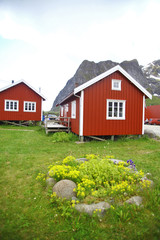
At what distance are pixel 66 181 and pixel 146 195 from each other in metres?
1.79

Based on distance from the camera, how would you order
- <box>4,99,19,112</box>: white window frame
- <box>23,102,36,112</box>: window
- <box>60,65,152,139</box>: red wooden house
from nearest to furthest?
<box>60,65,152,139</box>: red wooden house
<box>4,99,19,112</box>: white window frame
<box>23,102,36,112</box>: window

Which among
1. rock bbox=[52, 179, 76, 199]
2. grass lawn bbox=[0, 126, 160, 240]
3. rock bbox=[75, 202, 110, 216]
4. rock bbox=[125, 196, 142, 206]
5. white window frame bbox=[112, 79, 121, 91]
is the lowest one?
grass lawn bbox=[0, 126, 160, 240]

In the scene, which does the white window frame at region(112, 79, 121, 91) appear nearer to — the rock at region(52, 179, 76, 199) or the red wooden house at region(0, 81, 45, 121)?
the rock at region(52, 179, 76, 199)

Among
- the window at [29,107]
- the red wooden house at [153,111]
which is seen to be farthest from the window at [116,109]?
the red wooden house at [153,111]

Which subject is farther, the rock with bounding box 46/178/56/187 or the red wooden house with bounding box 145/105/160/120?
the red wooden house with bounding box 145/105/160/120

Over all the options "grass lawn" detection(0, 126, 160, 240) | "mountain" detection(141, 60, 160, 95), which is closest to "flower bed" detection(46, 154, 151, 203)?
"grass lawn" detection(0, 126, 160, 240)

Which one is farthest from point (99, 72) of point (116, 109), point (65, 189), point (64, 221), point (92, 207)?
point (64, 221)

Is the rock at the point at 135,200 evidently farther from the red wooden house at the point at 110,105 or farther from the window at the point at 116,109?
the window at the point at 116,109

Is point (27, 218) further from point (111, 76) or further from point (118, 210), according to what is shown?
point (111, 76)

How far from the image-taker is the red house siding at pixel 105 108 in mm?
10125

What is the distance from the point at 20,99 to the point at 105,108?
41.5 feet

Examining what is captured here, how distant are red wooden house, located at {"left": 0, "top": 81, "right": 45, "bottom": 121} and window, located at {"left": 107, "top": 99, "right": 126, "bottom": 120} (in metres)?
11.8

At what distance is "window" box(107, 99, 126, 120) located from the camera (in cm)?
1073

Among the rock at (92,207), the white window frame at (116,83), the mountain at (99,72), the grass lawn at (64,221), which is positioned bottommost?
the grass lawn at (64,221)
